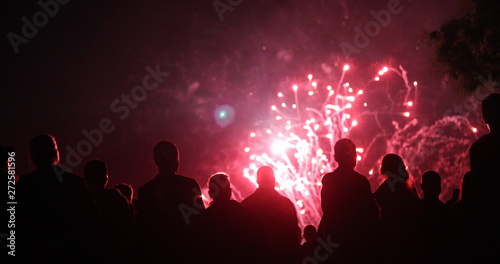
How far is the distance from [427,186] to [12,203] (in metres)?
4.84

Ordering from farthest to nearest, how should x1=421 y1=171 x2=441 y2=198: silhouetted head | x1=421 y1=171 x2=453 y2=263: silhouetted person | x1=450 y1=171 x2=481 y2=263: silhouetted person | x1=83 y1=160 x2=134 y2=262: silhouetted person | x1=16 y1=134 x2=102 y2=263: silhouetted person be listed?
1. x1=421 y1=171 x2=441 y2=198: silhouetted head
2. x1=421 y1=171 x2=453 y2=263: silhouetted person
3. x1=83 y1=160 x2=134 y2=262: silhouetted person
4. x1=450 y1=171 x2=481 y2=263: silhouetted person
5. x1=16 y1=134 x2=102 y2=263: silhouetted person

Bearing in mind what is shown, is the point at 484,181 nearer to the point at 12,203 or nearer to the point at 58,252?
the point at 58,252

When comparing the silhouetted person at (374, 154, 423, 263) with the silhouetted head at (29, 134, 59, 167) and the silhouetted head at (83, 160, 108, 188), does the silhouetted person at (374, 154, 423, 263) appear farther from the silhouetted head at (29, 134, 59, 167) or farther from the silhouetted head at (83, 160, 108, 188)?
the silhouetted head at (29, 134, 59, 167)

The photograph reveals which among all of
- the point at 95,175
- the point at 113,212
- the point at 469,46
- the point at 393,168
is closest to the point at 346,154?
the point at 393,168

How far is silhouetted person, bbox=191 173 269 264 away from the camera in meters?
4.54

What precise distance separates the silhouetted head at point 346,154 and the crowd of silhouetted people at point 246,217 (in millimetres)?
12

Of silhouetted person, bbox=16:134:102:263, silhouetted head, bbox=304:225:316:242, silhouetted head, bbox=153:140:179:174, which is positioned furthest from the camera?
silhouetted head, bbox=304:225:316:242

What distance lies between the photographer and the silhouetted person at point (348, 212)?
4.65m

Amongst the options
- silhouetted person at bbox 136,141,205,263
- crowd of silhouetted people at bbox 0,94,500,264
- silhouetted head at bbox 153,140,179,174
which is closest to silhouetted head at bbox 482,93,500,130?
crowd of silhouetted people at bbox 0,94,500,264

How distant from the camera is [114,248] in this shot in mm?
4699

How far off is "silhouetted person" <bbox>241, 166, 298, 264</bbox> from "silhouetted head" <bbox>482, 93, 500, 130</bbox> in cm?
260

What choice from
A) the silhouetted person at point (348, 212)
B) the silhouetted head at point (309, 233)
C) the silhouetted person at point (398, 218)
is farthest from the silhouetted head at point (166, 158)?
the silhouetted head at point (309, 233)

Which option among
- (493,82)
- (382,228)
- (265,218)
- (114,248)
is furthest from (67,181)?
(493,82)

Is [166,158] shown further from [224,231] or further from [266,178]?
[266,178]
